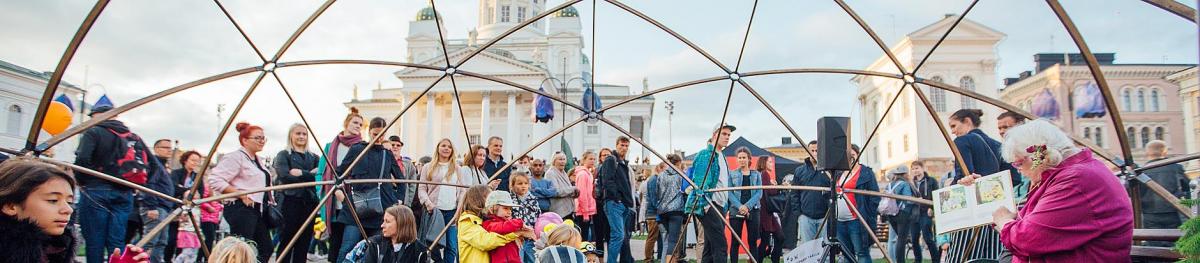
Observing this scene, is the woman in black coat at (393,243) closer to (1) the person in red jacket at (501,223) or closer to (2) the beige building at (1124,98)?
(1) the person in red jacket at (501,223)

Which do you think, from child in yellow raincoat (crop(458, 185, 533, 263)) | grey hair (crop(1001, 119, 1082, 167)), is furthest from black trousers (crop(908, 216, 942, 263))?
grey hair (crop(1001, 119, 1082, 167))

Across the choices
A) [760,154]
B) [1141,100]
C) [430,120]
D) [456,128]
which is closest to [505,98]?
[456,128]

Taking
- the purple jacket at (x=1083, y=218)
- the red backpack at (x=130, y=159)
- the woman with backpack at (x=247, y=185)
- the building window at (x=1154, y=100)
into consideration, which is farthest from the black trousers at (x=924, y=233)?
the building window at (x=1154, y=100)

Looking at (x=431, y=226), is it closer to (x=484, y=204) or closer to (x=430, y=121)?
(x=484, y=204)

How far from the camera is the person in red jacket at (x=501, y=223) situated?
6773mm

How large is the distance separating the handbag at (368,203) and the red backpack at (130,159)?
1.93 m

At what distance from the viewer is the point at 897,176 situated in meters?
11.4

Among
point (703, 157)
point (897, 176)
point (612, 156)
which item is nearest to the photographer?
point (703, 157)

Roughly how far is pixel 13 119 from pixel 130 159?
94 centimetres

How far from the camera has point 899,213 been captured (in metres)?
10.5

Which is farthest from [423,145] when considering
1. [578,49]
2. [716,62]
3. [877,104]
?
[716,62]

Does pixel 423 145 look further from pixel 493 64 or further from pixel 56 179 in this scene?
pixel 56 179

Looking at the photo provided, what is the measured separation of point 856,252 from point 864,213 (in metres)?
0.65

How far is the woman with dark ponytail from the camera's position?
620cm
